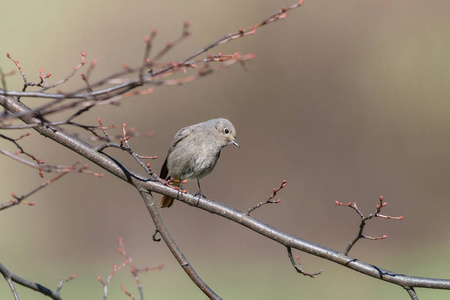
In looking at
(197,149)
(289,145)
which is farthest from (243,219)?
(289,145)

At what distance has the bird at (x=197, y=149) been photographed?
5719mm

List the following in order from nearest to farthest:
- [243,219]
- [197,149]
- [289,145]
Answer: [243,219] < [197,149] < [289,145]

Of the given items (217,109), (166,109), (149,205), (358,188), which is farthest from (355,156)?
(149,205)

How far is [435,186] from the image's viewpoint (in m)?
14.0

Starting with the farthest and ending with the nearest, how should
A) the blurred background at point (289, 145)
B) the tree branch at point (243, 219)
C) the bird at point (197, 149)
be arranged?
the blurred background at point (289, 145) < the bird at point (197, 149) < the tree branch at point (243, 219)

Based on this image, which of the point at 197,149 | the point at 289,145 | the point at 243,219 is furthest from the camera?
the point at 289,145

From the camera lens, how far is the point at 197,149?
5.70 meters

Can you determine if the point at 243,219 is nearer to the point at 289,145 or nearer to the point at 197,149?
the point at 197,149

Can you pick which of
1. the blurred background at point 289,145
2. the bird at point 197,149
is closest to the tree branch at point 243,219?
the bird at point 197,149

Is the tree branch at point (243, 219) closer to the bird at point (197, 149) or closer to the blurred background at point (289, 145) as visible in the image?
the bird at point (197, 149)

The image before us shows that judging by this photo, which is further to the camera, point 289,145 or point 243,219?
point 289,145

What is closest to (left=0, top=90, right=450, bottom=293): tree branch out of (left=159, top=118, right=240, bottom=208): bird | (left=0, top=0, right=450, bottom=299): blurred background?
(left=159, top=118, right=240, bottom=208): bird

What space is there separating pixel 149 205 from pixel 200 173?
2.02m

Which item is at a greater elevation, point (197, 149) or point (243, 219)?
point (197, 149)
